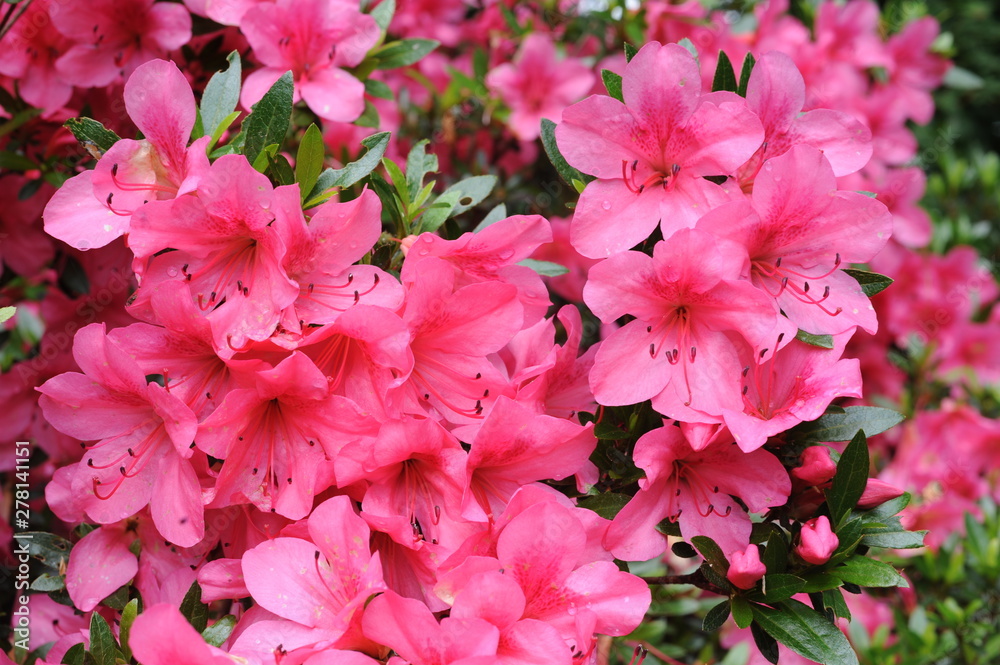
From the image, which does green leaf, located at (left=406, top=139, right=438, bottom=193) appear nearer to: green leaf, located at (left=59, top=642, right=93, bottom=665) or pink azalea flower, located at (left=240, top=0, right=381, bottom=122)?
pink azalea flower, located at (left=240, top=0, right=381, bottom=122)

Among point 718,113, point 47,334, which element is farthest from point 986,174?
point 47,334

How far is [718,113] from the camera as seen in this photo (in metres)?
1.12

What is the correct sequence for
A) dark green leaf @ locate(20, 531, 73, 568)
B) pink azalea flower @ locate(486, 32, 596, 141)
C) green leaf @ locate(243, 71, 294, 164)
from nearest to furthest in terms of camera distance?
green leaf @ locate(243, 71, 294, 164) → dark green leaf @ locate(20, 531, 73, 568) → pink azalea flower @ locate(486, 32, 596, 141)

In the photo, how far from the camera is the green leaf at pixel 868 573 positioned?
108 cm

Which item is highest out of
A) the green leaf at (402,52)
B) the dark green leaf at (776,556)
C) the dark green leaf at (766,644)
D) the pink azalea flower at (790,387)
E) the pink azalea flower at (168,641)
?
the green leaf at (402,52)

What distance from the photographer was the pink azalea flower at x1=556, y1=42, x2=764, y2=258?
1.14 metres

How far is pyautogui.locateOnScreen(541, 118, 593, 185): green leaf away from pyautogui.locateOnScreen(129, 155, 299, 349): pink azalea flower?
464mm

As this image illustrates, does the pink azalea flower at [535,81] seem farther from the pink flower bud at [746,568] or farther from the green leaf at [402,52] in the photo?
the pink flower bud at [746,568]

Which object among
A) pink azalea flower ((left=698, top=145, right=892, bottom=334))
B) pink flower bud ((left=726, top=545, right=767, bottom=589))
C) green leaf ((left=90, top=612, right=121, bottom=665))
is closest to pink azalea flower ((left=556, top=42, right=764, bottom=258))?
pink azalea flower ((left=698, top=145, right=892, bottom=334))

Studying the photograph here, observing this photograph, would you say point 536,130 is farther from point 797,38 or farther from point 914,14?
point 914,14

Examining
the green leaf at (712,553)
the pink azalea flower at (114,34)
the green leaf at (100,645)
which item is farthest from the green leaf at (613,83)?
the green leaf at (100,645)

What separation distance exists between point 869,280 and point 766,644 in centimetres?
57

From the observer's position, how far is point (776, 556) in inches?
44.7

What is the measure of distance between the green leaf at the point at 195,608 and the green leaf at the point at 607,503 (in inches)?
22.0
